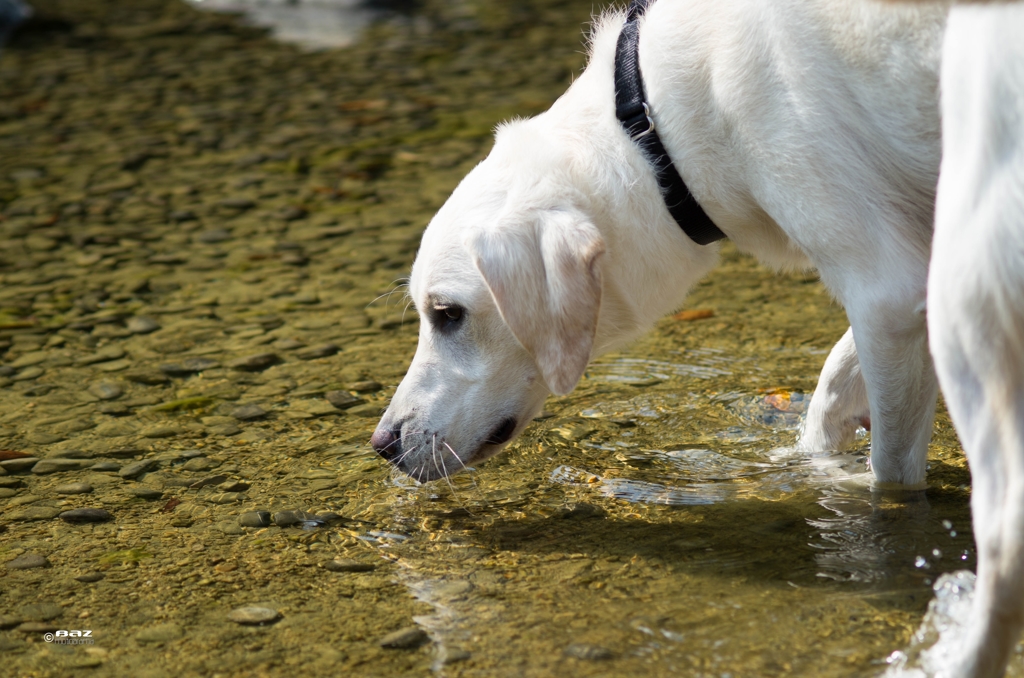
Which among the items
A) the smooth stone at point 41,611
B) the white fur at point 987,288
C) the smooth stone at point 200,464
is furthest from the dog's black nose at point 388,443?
the white fur at point 987,288

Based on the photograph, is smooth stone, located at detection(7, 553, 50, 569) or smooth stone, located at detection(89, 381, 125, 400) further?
smooth stone, located at detection(89, 381, 125, 400)

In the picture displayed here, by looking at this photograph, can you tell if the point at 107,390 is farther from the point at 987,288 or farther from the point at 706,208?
the point at 987,288

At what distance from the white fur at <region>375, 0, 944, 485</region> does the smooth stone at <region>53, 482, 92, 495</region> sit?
3.29ft

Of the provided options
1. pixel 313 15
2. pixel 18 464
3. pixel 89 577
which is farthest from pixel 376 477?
pixel 313 15

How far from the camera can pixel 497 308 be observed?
3.13 m

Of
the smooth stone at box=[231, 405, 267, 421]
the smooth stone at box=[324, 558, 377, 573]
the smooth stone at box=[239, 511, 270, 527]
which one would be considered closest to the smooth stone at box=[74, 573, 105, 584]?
the smooth stone at box=[239, 511, 270, 527]

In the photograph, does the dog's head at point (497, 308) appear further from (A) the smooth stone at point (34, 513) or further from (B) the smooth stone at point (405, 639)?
(A) the smooth stone at point (34, 513)

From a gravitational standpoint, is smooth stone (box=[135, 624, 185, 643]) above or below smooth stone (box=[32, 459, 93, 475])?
below

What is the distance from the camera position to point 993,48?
210cm

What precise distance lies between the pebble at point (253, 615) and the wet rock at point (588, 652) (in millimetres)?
763

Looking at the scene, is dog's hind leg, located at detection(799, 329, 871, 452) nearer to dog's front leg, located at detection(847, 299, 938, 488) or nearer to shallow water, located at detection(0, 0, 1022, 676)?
shallow water, located at detection(0, 0, 1022, 676)

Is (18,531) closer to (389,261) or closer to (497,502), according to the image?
(497,502)

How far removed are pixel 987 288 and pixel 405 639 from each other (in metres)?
1.53

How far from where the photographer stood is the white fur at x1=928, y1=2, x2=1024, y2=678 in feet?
6.82
